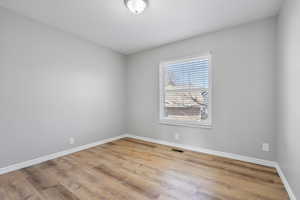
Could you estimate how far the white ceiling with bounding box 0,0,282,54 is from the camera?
74.7 inches

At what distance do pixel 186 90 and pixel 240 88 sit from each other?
3.41 feet

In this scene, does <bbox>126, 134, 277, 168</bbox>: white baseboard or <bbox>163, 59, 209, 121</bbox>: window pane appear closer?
<bbox>126, 134, 277, 168</bbox>: white baseboard

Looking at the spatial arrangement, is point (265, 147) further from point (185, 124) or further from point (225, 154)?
point (185, 124)

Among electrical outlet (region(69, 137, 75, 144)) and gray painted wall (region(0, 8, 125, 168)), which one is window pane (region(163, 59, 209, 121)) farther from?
electrical outlet (region(69, 137, 75, 144))

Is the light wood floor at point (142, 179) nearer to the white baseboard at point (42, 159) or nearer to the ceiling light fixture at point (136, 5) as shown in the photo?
the white baseboard at point (42, 159)

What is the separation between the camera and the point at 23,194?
153 centimetres

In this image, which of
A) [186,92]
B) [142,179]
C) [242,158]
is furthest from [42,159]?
[242,158]

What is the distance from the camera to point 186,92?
3.06 metres

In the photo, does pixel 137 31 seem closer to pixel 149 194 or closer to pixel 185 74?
pixel 185 74

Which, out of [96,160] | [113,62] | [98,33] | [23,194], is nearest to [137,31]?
[98,33]

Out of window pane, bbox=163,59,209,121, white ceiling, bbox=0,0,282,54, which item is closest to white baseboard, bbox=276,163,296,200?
window pane, bbox=163,59,209,121

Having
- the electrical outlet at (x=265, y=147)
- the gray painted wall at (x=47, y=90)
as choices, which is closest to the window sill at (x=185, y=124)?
the electrical outlet at (x=265, y=147)

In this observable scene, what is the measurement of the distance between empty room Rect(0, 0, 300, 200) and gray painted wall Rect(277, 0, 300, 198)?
13 mm

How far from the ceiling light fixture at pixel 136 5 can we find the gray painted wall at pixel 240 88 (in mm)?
1416
